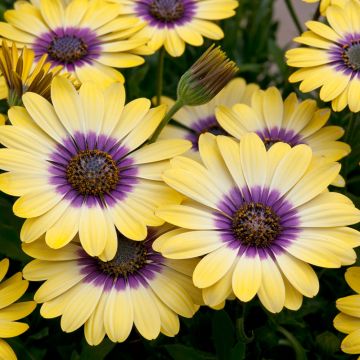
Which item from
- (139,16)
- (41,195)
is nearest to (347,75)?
(139,16)

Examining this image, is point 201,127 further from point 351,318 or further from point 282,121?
point 351,318

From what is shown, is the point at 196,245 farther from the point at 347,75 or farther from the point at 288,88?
the point at 288,88

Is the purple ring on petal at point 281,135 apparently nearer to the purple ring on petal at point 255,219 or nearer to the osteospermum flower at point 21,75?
the purple ring on petal at point 255,219

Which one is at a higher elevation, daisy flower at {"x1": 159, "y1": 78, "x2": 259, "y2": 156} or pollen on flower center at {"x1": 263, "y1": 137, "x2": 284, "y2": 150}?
daisy flower at {"x1": 159, "y1": 78, "x2": 259, "y2": 156}

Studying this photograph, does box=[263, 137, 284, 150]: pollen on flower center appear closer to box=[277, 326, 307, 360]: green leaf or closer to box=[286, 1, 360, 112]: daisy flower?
box=[286, 1, 360, 112]: daisy flower

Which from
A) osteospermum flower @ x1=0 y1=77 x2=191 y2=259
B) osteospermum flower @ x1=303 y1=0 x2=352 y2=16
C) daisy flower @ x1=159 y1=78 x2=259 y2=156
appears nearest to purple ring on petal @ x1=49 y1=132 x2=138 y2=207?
osteospermum flower @ x1=0 y1=77 x2=191 y2=259

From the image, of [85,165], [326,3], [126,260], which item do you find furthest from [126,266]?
[326,3]

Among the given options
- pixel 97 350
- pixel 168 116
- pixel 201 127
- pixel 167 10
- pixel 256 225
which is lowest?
pixel 97 350

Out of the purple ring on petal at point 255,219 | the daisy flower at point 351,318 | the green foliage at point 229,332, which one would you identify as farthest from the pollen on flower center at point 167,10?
the daisy flower at point 351,318

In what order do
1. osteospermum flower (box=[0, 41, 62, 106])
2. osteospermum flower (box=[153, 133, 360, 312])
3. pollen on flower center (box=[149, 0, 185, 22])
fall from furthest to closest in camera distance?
pollen on flower center (box=[149, 0, 185, 22]) → osteospermum flower (box=[0, 41, 62, 106]) → osteospermum flower (box=[153, 133, 360, 312])
